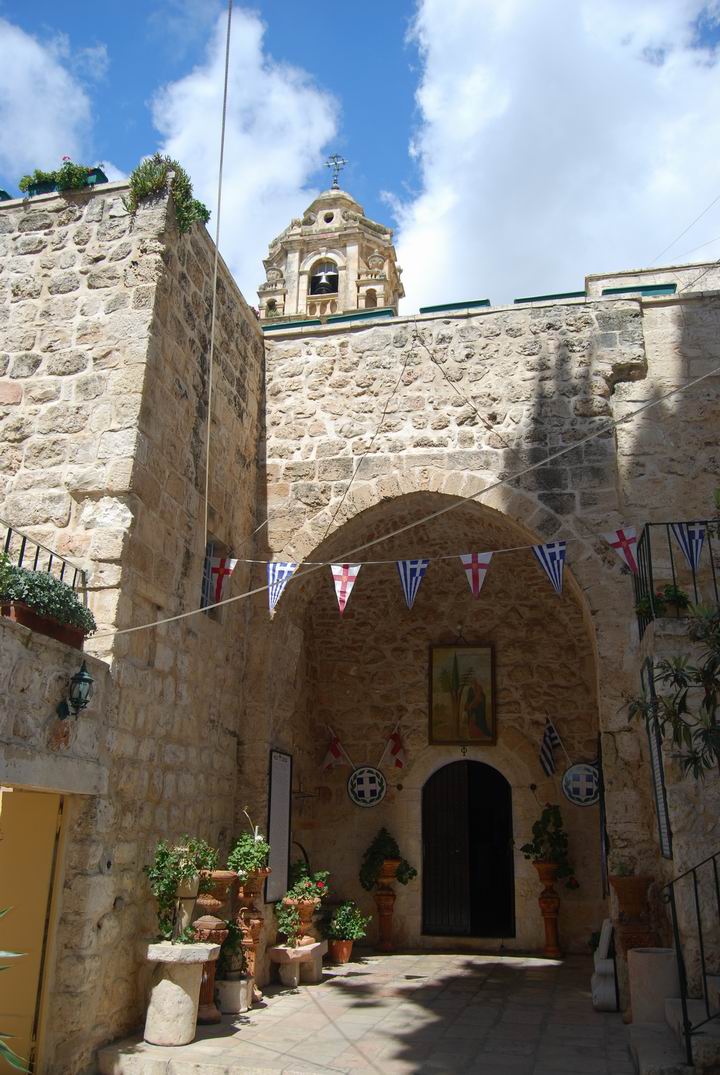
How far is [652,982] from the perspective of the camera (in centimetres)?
508

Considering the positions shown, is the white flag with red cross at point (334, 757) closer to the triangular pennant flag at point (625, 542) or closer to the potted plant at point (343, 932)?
the potted plant at point (343, 932)

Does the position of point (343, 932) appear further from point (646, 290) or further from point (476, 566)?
point (646, 290)

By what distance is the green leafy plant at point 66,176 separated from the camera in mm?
6238

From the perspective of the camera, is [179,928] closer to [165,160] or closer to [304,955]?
[304,955]

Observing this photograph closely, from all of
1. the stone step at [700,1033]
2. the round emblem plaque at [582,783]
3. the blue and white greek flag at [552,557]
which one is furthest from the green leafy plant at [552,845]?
the stone step at [700,1033]

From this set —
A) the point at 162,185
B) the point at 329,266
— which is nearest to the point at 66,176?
the point at 162,185

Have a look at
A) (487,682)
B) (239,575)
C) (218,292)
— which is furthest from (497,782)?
(218,292)

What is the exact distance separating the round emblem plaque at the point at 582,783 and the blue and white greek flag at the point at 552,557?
2.90 metres

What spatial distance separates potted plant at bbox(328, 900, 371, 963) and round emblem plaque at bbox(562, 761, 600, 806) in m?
2.44

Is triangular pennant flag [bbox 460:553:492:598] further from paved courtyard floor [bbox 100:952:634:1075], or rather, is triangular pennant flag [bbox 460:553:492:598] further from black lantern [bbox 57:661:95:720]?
black lantern [bbox 57:661:95:720]

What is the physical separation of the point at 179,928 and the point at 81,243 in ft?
14.9

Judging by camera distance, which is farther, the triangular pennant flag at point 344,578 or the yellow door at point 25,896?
the triangular pennant flag at point 344,578

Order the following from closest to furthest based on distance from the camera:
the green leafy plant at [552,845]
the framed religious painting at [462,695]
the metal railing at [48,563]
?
the metal railing at [48,563] → the green leafy plant at [552,845] → the framed religious painting at [462,695]

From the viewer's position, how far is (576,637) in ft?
30.3
